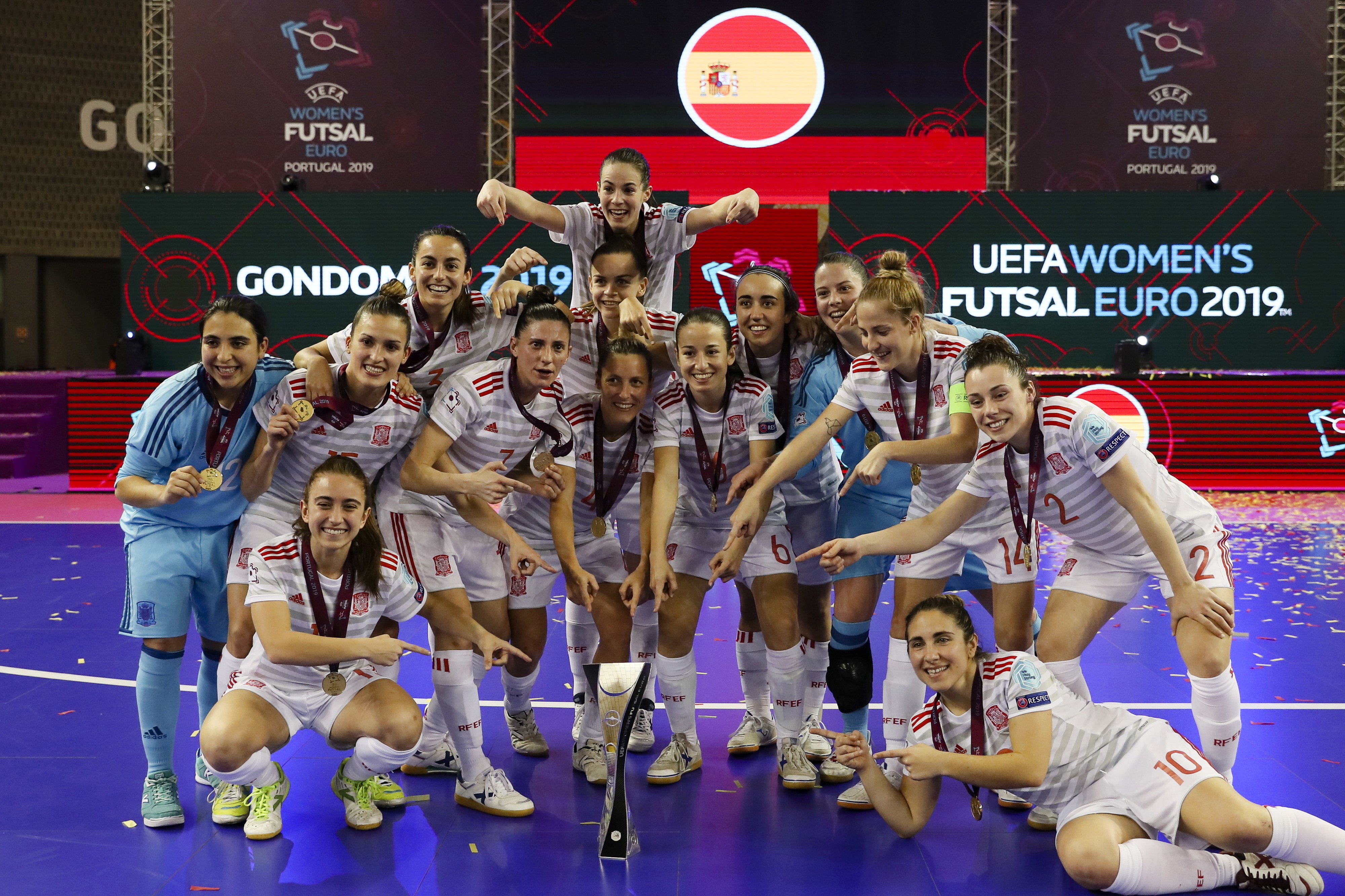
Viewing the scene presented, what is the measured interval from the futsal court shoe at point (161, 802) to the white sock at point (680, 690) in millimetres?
1718

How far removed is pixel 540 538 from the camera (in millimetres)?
4477

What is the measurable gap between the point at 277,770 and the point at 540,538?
1.30 m

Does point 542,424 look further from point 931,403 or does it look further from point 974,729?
point 974,729

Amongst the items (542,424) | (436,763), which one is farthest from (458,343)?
(436,763)

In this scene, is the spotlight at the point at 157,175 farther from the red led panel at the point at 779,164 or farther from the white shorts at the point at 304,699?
the white shorts at the point at 304,699

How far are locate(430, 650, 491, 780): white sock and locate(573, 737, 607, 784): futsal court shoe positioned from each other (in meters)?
0.39

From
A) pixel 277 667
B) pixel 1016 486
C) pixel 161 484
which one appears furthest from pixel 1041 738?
pixel 161 484

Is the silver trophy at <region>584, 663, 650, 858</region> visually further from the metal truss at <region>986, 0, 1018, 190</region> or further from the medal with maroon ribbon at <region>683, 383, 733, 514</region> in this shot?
the metal truss at <region>986, 0, 1018, 190</region>

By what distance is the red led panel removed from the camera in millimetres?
12641

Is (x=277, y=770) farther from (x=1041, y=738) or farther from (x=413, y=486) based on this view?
(x=1041, y=738)

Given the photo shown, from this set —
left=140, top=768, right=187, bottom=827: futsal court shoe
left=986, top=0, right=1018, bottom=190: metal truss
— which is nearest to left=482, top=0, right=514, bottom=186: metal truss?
left=986, top=0, right=1018, bottom=190: metal truss

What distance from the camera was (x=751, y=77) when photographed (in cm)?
1270

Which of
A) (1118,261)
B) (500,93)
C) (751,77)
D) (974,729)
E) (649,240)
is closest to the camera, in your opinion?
(974,729)

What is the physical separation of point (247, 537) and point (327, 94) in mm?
9729
